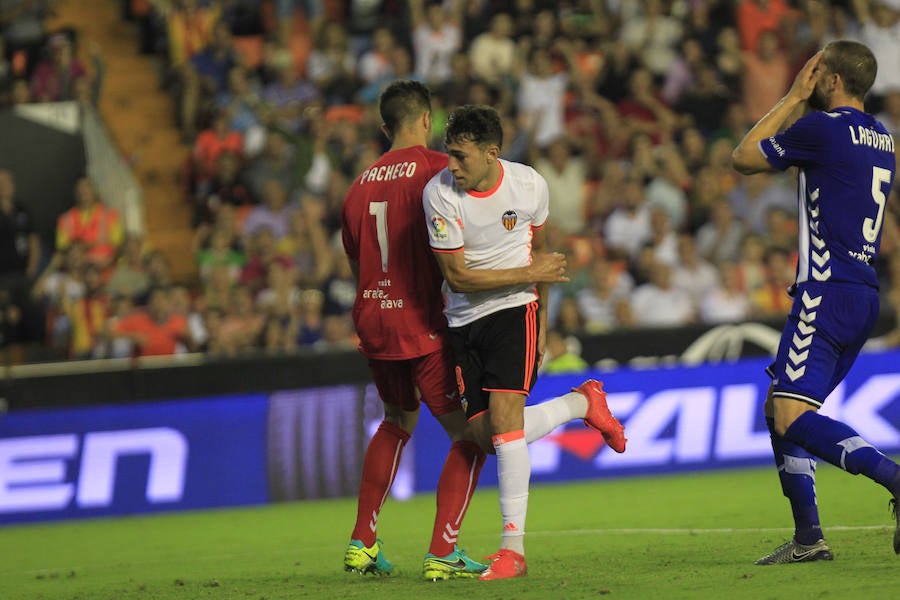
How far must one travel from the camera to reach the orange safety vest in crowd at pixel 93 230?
56.5 ft

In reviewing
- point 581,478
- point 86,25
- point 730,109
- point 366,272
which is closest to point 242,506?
point 581,478

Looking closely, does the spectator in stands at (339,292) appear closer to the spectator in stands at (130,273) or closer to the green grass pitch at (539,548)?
the spectator in stands at (130,273)

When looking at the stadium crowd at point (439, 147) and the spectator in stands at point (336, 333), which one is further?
the stadium crowd at point (439, 147)

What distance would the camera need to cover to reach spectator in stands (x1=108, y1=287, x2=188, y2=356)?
15570 millimetres

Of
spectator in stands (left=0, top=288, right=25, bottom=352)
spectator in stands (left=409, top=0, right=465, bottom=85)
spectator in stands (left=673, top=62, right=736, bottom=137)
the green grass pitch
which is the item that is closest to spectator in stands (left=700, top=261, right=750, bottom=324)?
spectator in stands (left=673, top=62, right=736, bottom=137)

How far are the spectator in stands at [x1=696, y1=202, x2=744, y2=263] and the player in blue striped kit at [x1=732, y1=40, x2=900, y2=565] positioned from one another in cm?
971

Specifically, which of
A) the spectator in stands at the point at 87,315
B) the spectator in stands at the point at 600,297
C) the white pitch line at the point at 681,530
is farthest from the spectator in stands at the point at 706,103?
the white pitch line at the point at 681,530

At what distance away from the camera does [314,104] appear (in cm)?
1884

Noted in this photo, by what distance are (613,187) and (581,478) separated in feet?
16.5

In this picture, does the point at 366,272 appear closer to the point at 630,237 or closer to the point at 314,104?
the point at 630,237

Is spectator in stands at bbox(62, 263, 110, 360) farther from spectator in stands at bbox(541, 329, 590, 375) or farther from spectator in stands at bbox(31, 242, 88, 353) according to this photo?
spectator in stands at bbox(541, 329, 590, 375)

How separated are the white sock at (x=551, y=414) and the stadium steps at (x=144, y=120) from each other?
37.5ft

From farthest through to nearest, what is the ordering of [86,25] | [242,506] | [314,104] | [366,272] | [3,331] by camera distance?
[86,25] < [314,104] < [3,331] < [242,506] < [366,272]

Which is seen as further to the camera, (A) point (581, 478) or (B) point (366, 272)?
(A) point (581, 478)
